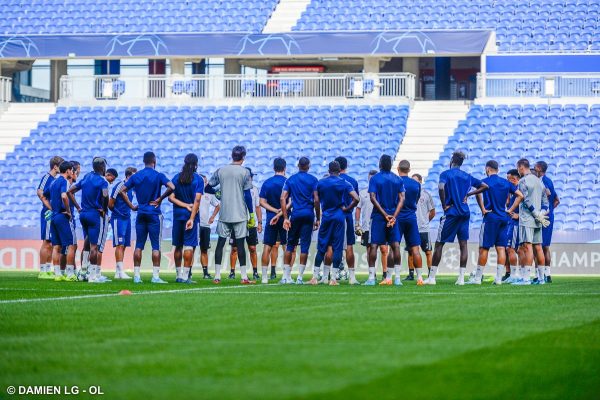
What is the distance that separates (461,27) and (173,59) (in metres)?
9.71

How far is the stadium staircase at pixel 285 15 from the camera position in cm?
4153

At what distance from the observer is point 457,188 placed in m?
20.7

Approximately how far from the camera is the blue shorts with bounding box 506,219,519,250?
22.2 m

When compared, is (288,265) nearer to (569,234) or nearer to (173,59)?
(569,234)

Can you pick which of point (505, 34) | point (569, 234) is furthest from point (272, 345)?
point (505, 34)

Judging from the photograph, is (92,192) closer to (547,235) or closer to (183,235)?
(183,235)

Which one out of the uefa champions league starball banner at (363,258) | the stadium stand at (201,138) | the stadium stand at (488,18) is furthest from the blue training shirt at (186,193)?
the stadium stand at (488,18)

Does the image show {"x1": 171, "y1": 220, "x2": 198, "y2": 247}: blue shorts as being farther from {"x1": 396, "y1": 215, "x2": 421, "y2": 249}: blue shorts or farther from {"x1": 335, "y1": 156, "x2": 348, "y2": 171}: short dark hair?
{"x1": 396, "y1": 215, "x2": 421, "y2": 249}: blue shorts

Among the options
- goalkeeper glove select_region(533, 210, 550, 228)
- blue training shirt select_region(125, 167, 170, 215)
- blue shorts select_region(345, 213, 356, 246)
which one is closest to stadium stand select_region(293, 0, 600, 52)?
goalkeeper glove select_region(533, 210, 550, 228)

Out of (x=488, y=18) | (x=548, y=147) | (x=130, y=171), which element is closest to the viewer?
(x=130, y=171)

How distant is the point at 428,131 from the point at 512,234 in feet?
50.1

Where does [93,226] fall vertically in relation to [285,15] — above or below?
below

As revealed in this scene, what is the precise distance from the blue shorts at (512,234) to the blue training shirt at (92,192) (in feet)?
23.6

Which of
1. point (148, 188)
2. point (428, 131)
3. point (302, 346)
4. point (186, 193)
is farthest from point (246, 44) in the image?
point (302, 346)
